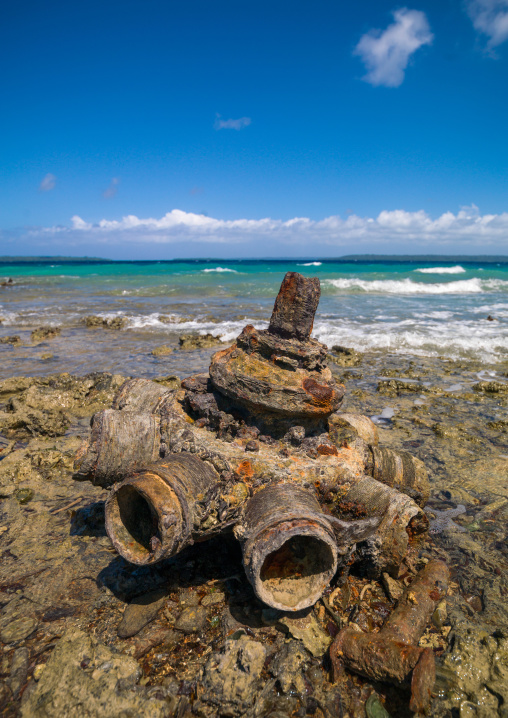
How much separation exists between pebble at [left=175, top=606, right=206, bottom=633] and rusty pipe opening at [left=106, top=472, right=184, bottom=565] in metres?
0.51

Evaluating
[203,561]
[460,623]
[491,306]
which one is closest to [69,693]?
[203,561]

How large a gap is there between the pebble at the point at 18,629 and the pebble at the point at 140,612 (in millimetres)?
528

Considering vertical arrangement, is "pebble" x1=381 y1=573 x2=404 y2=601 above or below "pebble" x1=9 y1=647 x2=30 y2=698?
below

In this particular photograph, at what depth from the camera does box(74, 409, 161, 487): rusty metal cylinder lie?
2.91 meters

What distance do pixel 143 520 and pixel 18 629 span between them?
0.91 meters

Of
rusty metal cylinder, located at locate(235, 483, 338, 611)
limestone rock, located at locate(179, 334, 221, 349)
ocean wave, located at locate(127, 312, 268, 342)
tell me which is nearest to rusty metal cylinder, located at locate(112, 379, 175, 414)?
rusty metal cylinder, located at locate(235, 483, 338, 611)

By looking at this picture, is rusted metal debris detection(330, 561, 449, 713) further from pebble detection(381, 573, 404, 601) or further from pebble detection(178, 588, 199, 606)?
pebble detection(178, 588, 199, 606)

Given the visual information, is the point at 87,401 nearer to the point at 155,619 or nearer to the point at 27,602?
the point at 27,602

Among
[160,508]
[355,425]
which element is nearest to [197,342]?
[355,425]

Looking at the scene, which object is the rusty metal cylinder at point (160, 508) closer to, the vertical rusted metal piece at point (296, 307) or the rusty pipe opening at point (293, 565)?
the rusty pipe opening at point (293, 565)

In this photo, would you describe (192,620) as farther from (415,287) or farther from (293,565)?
(415,287)

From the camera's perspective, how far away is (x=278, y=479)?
2.84 metres

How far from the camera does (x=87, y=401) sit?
6082mm

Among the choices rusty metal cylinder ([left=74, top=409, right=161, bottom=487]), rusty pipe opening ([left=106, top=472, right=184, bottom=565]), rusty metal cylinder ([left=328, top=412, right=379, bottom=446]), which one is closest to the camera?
rusty pipe opening ([left=106, top=472, right=184, bottom=565])
